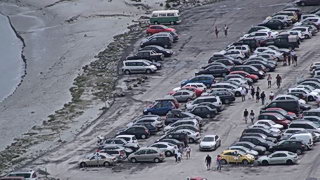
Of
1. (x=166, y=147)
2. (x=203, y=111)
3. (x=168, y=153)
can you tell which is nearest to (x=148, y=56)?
(x=203, y=111)

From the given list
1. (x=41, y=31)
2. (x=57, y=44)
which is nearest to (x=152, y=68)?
(x=57, y=44)

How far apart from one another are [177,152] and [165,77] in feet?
74.2

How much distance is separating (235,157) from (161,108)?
13.5 meters

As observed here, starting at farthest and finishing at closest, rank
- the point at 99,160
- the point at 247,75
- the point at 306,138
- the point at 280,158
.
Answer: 1. the point at 247,75
2. the point at 99,160
3. the point at 306,138
4. the point at 280,158

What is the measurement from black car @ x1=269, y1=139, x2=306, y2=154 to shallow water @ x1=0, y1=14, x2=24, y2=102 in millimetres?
32283

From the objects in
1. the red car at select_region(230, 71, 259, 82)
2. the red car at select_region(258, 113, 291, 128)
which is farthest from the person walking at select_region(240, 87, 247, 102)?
the red car at select_region(258, 113, 291, 128)

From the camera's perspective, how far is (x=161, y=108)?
73.3 metres

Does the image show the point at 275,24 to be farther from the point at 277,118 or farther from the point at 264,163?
the point at 264,163

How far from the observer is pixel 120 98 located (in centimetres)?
8031

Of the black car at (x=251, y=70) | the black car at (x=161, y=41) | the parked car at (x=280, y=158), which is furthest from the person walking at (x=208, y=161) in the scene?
the black car at (x=161, y=41)

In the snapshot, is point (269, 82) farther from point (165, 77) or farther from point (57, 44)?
point (57, 44)

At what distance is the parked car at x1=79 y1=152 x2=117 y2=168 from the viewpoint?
207 feet

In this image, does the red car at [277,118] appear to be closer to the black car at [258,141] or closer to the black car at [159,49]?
the black car at [258,141]

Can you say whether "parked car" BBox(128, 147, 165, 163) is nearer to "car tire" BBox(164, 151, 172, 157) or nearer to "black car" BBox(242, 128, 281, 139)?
"car tire" BBox(164, 151, 172, 157)
